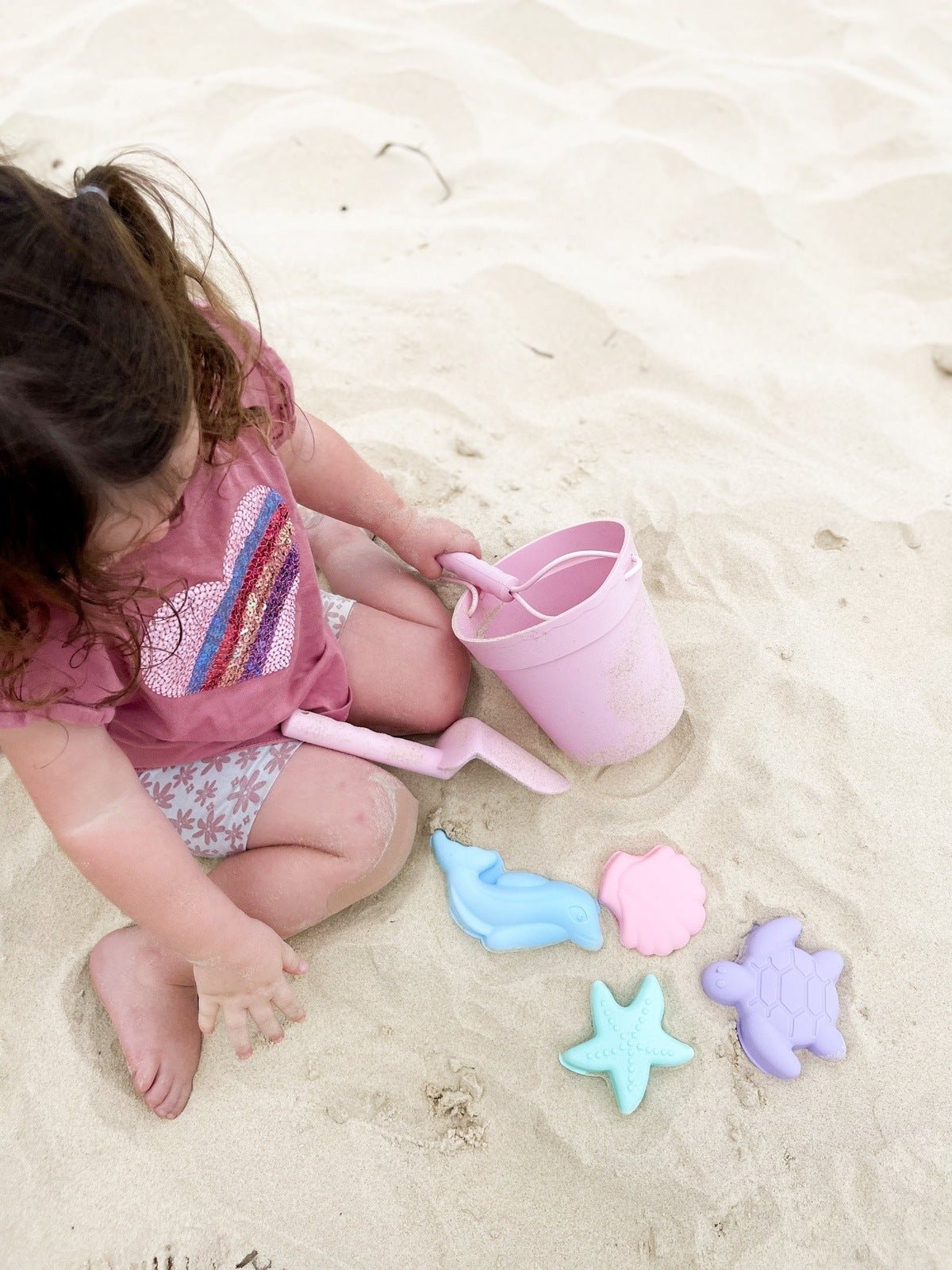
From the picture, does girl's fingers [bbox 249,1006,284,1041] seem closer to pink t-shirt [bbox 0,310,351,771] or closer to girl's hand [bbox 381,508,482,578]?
pink t-shirt [bbox 0,310,351,771]

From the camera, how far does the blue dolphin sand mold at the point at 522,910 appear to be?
114cm

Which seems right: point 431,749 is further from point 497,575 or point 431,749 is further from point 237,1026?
point 237,1026

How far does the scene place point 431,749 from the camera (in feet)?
4.11

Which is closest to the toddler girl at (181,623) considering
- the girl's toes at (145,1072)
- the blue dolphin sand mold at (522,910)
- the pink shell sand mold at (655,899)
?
the girl's toes at (145,1072)

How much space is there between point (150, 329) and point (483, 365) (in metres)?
1.04

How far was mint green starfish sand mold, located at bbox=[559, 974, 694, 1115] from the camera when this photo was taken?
1040 mm

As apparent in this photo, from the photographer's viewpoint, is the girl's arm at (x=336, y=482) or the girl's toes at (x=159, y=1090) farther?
the girl's arm at (x=336, y=482)

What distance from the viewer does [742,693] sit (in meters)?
1.30

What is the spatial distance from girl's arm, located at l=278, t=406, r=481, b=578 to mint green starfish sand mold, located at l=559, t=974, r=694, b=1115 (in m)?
0.61

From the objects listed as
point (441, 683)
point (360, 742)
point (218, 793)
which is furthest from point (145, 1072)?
point (441, 683)

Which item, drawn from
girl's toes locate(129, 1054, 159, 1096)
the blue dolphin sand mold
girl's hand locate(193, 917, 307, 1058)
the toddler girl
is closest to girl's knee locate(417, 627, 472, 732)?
the toddler girl

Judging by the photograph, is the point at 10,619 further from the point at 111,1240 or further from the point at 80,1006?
the point at 111,1240

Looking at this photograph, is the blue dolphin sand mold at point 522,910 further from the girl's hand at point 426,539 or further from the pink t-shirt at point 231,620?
the girl's hand at point 426,539

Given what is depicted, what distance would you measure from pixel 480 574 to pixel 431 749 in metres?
0.24
